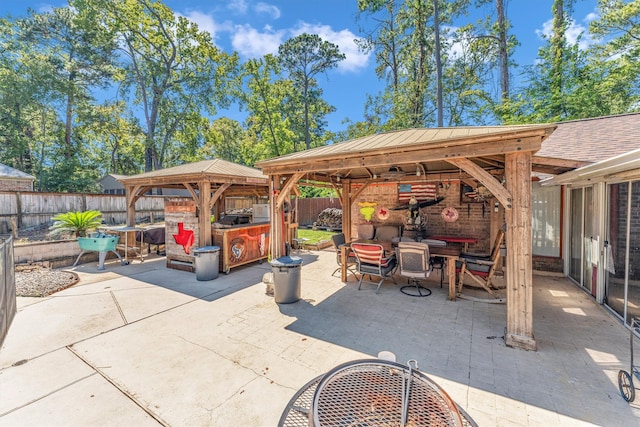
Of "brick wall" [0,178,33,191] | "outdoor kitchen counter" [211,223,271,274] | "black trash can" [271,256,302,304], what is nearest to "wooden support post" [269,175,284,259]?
"black trash can" [271,256,302,304]

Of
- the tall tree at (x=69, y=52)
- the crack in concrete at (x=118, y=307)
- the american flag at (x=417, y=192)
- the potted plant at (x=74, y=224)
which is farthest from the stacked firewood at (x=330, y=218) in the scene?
the tall tree at (x=69, y=52)

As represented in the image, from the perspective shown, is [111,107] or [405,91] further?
[111,107]

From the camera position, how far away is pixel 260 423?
217 cm

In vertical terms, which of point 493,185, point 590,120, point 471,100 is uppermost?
point 471,100

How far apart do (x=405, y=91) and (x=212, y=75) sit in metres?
14.7

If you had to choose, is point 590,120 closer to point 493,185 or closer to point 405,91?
point 493,185

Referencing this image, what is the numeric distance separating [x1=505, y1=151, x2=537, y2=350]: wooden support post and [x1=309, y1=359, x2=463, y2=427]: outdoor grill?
7.97 ft

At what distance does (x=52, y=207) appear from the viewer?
11328 millimetres

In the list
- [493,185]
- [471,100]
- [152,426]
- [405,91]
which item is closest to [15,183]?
[152,426]

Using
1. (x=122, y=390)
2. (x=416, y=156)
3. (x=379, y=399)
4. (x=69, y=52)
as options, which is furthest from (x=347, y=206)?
(x=69, y=52)

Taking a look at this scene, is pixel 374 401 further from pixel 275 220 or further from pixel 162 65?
pixel 162 65

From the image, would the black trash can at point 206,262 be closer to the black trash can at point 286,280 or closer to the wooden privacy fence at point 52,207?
the black trash can at point 286,280

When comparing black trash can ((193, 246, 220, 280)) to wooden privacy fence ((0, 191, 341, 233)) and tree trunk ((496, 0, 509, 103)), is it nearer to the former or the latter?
wooden privacy fence ((0, 191, 341, 233))

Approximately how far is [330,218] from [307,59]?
13699mm
